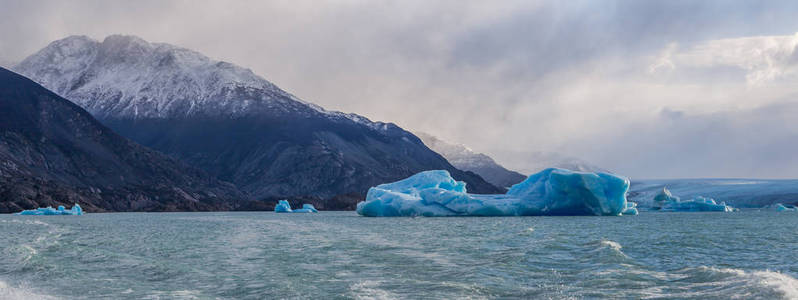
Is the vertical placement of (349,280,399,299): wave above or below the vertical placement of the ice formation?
below

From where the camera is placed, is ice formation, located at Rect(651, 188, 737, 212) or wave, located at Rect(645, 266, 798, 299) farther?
ice formation, located at Rect(651, 188, 737, 212)

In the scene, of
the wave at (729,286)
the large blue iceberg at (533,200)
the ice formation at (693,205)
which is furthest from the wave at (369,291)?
the ice formation at (693,205)

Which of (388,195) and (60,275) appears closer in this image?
(60,275)

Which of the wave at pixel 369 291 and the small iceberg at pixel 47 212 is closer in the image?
the wave at pixel 369 291

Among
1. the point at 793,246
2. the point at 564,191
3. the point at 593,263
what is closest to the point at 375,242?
the point at 593,263

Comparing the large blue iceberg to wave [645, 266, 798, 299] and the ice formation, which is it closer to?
wave [645, 266, 798, 299]

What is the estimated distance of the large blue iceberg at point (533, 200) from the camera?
236ft

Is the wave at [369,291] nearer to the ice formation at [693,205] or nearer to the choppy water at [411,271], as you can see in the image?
the choppy water at [411,271]

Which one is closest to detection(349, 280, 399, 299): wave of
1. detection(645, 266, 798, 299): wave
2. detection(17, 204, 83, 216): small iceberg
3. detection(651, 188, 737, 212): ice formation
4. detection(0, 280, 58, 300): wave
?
detection(645, 266, 798, 299): wave

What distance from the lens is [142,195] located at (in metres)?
192

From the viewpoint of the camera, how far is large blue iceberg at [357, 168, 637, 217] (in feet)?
236

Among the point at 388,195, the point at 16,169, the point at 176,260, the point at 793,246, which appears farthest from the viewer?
the point at 16,169

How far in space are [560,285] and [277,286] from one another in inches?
320

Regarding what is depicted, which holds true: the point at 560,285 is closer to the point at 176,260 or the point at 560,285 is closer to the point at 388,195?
the point at 176,260
